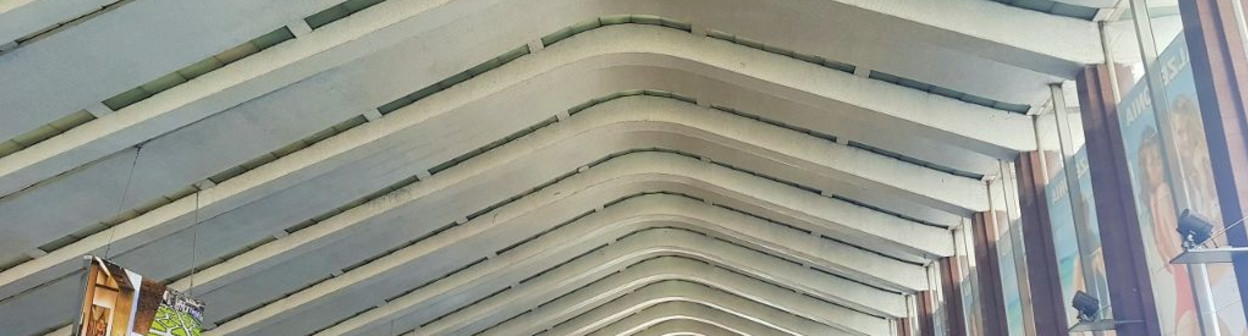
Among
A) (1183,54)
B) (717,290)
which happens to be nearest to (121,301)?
(1183,54)

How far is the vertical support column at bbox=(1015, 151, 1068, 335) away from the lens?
1333 cm

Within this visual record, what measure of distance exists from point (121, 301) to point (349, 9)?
13.8ft

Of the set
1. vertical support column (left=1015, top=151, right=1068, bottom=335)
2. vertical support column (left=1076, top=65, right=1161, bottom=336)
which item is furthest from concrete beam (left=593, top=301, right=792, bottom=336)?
vertical support column (left=1076, top=65, right=1161, bottom=336)

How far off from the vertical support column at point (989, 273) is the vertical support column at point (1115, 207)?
4993 millimetres

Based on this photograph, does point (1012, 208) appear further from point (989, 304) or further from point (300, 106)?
point (300, 106)

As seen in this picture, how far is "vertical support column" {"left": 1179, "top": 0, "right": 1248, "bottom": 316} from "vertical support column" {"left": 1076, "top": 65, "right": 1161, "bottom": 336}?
6.77 feet

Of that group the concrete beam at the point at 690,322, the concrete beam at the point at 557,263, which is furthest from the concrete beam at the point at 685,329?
the concrete beam at the point at 557,263

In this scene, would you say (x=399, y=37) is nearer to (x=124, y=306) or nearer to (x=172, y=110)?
(x=172, y=110)

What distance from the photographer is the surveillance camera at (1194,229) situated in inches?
316

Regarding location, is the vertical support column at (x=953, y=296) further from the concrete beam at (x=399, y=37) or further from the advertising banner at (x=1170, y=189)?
the advertising banner at (x=1170, y=189)

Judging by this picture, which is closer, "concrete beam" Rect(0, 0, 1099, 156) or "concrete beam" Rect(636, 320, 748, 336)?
"concrete beam" Rect(0, 0, 1099, 156)

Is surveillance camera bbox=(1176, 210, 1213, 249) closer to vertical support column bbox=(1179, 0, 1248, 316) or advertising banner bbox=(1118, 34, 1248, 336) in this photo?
vertical support column bbox=(1179, 0, 1248, 316)

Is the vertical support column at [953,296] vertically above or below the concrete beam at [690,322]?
below

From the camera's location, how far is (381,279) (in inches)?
845
